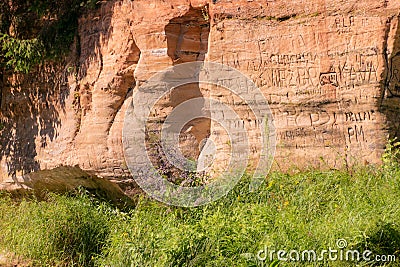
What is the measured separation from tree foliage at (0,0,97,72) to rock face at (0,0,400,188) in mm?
228

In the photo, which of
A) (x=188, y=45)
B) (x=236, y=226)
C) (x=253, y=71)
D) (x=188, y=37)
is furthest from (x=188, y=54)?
(x=236, y=226)

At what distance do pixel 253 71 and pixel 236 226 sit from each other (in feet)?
7.43

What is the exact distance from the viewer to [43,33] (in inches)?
353

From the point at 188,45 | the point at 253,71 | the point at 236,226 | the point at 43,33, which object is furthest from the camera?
the point at 43,33

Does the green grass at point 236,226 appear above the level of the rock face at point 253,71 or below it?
below

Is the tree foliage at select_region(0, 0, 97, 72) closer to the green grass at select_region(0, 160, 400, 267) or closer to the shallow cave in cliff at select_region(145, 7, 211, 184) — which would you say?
the shallow cave in cliff at select_region(145, 7, 211, 184)

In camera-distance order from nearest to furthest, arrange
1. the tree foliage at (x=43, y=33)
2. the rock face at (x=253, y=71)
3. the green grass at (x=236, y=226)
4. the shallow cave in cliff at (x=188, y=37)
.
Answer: the green grass at (x=236, y=226)
the rock face at (x=253, y=71)
the shallow cave in cliff at (x=188, y=37)
the tree foliage at (x=43, y=33)

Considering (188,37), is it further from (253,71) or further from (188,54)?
(253,71)

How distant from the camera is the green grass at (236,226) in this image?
5.34 meters

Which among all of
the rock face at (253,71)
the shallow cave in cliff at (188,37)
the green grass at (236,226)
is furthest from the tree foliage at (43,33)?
the green grass at (236,226)

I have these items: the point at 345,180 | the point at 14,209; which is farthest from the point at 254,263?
the point at 14,209

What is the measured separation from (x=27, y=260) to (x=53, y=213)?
2.00 ft

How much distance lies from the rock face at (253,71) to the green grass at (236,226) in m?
0.61

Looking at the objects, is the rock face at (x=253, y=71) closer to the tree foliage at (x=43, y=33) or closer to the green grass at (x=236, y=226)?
the tree foliage at (x=43, y=33)
